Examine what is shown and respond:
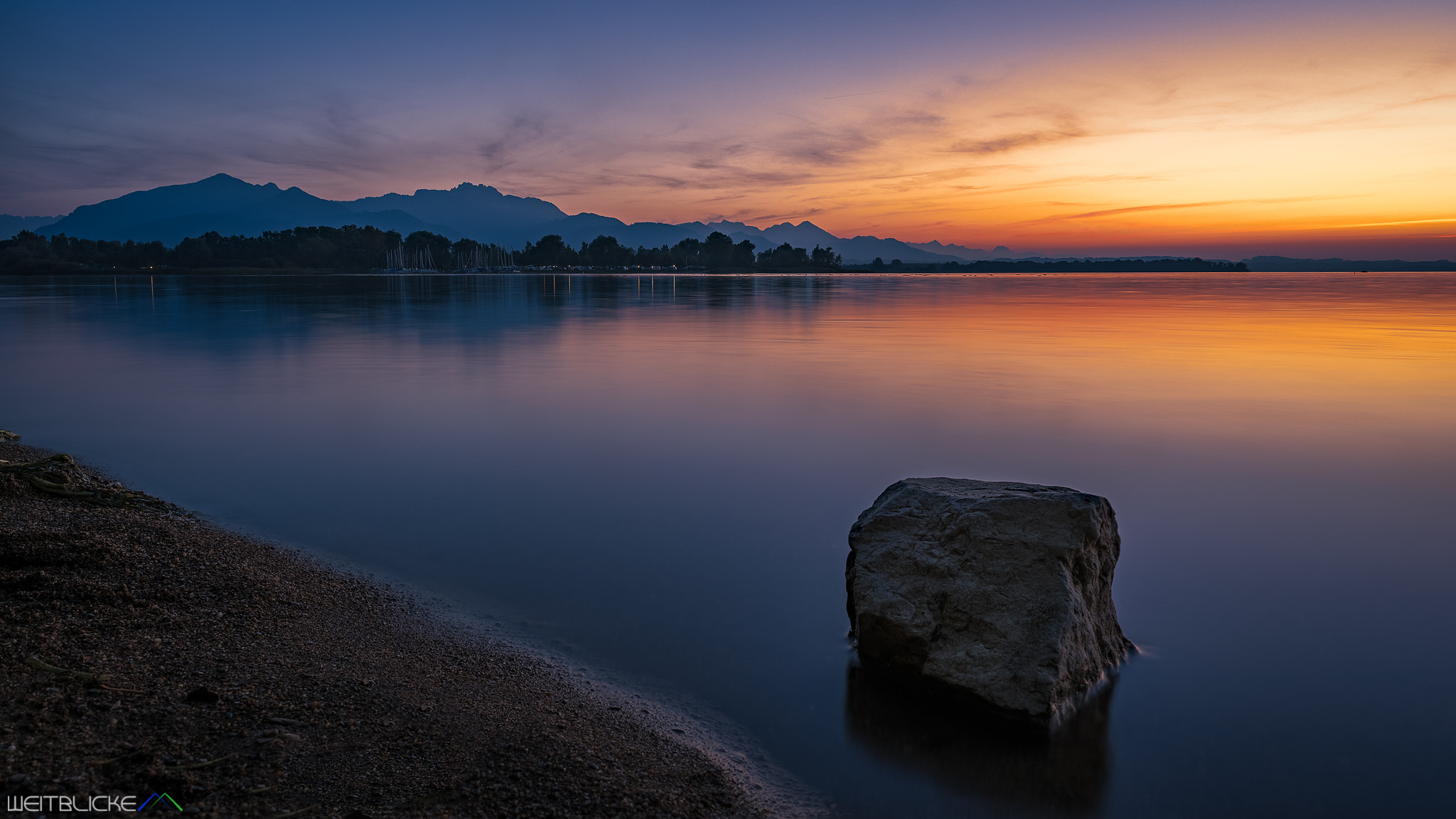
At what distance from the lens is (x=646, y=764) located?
4012 mm

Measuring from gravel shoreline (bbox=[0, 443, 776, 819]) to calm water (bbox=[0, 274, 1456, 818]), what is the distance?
29.4 inches

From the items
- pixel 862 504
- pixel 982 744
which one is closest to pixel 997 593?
pixel 982 744

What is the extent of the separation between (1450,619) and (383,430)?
42.1 feet

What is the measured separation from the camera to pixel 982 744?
446 cm

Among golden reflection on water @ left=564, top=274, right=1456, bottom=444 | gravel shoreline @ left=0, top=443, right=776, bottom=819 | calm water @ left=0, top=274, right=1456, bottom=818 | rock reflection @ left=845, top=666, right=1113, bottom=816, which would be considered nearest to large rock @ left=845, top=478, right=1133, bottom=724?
rock reflection @ left=845, top=666, right=1113, bottom=816

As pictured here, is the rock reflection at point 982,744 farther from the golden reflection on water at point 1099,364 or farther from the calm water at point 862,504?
the golden reflection on water at point 1099,364

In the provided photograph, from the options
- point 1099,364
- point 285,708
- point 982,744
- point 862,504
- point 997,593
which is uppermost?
point 1099,364

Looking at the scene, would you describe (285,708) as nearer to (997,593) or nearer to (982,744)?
(982,744)

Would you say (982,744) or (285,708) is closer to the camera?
(285,708)

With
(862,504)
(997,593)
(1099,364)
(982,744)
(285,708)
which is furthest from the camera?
(1099,364)

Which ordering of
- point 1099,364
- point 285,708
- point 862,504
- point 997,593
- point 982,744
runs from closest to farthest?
1. point 285,708
2. point 982,744
3. point 997,593
4. point 862,504
5. point 1099,364

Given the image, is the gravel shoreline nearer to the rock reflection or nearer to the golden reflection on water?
the rock reflection

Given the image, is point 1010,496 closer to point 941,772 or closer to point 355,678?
point 941,772

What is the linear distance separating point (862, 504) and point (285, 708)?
248 inches
